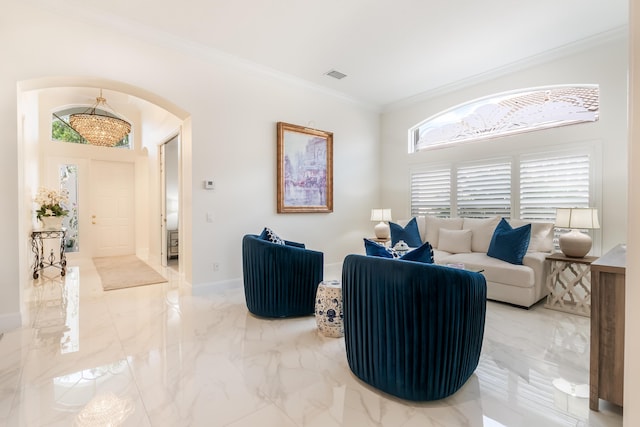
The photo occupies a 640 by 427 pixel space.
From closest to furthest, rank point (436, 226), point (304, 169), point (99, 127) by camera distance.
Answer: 1. point (436, 226)
2. point (304, 169)
3. point (99, 127)

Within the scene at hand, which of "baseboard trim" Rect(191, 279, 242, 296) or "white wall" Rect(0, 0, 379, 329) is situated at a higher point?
"white wall" Rect(0, 0, 379, 329)

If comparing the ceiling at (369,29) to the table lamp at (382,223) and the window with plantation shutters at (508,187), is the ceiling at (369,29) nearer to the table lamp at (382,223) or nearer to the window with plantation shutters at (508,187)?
the window with plantation shutters at (508,187)

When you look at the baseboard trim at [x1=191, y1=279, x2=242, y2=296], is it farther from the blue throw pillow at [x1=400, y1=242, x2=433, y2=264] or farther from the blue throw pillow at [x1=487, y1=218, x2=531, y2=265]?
the blue throw pillow at [x1=487, y1=218, x2=531, y2=265]

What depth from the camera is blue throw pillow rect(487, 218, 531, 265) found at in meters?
3.70

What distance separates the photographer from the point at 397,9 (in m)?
3.19

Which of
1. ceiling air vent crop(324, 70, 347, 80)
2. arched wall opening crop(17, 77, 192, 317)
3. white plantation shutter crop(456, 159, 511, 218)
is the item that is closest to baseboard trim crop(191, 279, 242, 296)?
arched wall opening crop(17, 77, 192, 317)

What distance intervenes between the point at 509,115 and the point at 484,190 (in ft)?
3.89

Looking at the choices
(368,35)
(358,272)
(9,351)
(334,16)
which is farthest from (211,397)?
(368,35)

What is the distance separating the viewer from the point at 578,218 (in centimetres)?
342

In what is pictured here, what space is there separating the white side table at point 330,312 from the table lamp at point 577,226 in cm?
277

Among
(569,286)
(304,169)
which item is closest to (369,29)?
(304,169)

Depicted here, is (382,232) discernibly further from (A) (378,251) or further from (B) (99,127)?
(B) (99,127)

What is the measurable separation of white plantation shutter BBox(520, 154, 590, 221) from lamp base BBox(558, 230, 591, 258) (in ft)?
2.23

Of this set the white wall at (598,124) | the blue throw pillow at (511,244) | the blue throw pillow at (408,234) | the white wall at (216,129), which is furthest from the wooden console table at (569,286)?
the white wall at (216,129)
